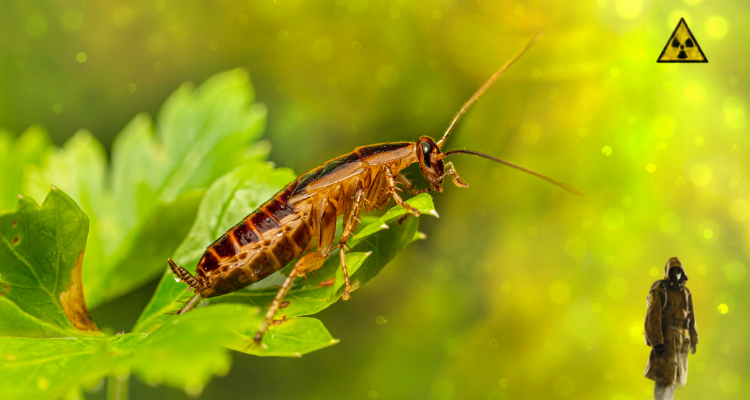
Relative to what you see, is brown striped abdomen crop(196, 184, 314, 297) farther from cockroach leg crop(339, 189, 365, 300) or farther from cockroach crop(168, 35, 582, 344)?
cockroach leg crop(339, 189, 365, 300)

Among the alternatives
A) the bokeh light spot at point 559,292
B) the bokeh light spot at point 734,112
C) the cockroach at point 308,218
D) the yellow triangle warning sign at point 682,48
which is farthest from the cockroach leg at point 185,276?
the bokeh light spot at point 734,112

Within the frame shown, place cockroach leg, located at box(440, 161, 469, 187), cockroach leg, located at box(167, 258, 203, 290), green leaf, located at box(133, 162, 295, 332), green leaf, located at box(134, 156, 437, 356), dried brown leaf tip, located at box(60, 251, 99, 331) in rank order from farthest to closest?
1. cockroach leg, located at box(440, 161, 469, 187)
2. green leaf, located at box(133, 162, 295, 332)
3. cockroach leg, located at box(167, 258, 203, 290)
4. dried brown leaf tip, located at box(60, 251, 99, 331)
5. green leaf, located at box(134, 156, 437, 356)

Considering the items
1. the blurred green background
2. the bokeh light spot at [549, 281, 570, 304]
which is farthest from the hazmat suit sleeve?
the bokeh light spot at [549, 281, 570, 304]

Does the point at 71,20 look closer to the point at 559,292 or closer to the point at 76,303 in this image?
the point at 76,303

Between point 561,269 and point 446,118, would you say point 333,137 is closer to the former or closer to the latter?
point 446,118

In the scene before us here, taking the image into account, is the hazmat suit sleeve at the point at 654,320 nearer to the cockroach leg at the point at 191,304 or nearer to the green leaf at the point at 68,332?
the green leaf at the point at 68,332
